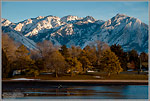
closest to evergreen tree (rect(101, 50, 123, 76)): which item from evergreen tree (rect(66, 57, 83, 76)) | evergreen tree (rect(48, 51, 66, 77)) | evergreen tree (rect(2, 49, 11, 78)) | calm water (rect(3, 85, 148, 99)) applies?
evergreen tree (rect(66, 57, 83, 76))

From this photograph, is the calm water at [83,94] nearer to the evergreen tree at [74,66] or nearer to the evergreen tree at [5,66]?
the evergreen tree at [5,66]

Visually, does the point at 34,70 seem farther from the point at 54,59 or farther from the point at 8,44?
the point at 8,44

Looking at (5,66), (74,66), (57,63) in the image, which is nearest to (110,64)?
(74,66)

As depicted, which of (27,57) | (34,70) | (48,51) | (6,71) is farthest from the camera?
(48,51)

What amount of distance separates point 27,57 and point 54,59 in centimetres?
731

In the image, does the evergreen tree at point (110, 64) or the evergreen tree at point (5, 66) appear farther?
the evergreen tree at point (110, 64)

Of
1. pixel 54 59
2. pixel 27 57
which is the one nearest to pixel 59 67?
pixel 54 59

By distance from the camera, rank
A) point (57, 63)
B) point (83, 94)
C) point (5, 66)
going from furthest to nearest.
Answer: point (57, 63)
point (5, 66)
point (83, 94)

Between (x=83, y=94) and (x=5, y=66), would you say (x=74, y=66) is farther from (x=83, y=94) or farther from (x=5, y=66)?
(x=83, y=94)

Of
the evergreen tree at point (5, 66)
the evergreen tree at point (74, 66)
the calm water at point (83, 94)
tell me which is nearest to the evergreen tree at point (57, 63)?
the evergreen tree at point (74, 66)

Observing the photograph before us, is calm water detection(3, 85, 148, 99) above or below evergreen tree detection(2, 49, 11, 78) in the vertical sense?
below

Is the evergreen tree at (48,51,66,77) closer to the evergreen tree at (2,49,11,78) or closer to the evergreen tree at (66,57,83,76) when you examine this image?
the evergreen tree at (66,57,83,76)

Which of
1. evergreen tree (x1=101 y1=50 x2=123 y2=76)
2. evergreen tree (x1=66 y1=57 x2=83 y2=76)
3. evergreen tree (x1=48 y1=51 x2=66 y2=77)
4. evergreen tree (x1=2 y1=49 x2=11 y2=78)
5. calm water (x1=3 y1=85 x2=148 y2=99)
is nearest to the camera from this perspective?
calm water (x1=3 y1=85 x2=148 y2=99)

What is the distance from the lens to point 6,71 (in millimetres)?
57031
